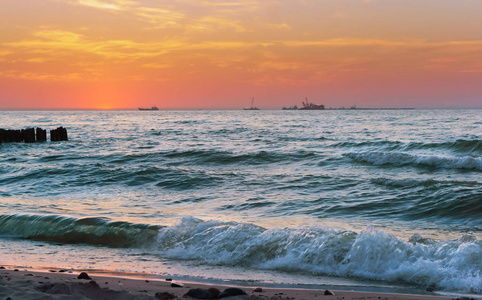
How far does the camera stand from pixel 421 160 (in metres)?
18.1

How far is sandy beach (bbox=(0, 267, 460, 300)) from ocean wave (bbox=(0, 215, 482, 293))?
898 mm

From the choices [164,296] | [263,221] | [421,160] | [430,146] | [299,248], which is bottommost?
[263,221]

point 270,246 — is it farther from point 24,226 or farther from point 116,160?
point 116,160

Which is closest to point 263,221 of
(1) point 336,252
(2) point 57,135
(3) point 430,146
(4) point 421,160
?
(1) point 336,252

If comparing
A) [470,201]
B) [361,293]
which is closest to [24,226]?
[361,293]

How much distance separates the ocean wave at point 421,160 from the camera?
16.9 metres

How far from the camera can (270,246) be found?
7164 millimetres

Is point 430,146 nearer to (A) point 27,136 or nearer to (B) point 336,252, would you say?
(B) point 336,252

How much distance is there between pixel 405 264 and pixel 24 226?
704cm

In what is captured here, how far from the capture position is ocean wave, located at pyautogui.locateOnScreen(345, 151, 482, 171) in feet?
55.5

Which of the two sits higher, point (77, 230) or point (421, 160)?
point (421, 160)

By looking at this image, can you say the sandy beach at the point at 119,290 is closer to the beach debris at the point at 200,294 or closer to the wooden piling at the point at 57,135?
the beach debris at the point at 200,294

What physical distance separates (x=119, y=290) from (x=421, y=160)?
15611 millimetres

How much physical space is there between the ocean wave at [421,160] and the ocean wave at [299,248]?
36.3ft
